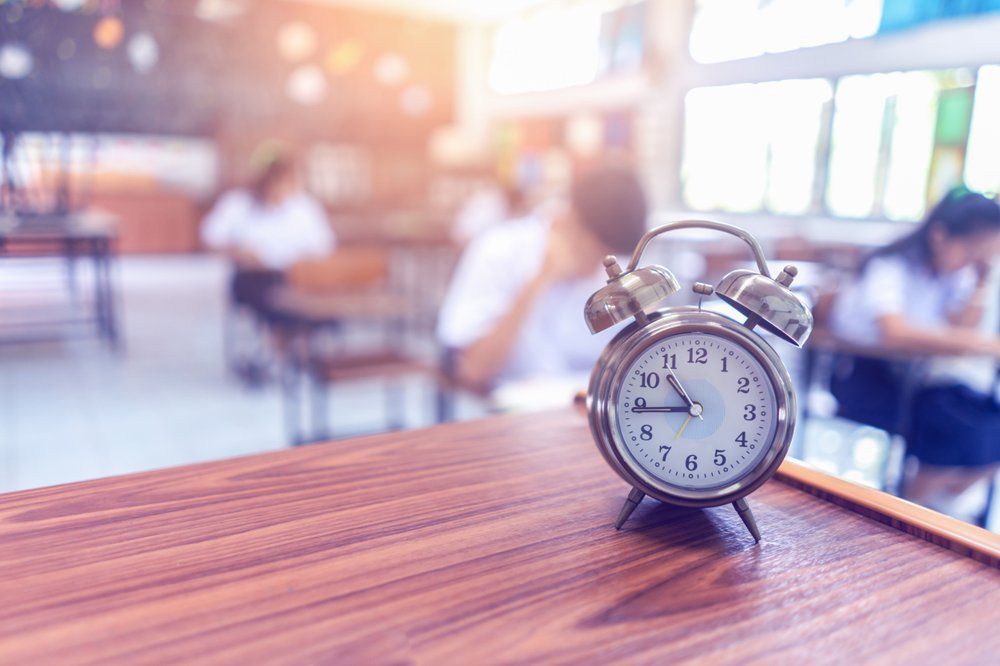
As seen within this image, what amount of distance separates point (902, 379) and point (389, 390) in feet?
8.32

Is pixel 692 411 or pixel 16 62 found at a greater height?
pixel 16 62

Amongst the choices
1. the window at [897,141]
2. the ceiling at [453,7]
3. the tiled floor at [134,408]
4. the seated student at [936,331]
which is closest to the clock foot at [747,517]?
the seated student at [936,331]

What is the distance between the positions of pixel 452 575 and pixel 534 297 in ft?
4.71

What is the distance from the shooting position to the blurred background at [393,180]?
3.20 m

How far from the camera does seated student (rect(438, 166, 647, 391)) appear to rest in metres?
2.00

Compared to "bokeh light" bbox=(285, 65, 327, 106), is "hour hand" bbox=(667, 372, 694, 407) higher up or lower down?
lower down

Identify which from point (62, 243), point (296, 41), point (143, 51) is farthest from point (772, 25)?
point (143, 51)

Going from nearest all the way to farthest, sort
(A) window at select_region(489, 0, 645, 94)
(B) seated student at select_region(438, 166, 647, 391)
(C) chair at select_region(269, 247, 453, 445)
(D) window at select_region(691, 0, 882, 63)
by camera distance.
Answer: (B) seated student at select_region(438, 166, 647, 391)
(C) chair at select_region(269, 247, 453, 445)
(D) window at select_region(691, 0, 882, 63)
(A) window at select_region(489, 0, 645, 94)

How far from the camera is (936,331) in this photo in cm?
223

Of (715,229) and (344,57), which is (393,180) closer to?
(344,57)

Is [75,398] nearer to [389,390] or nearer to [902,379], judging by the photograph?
[389,390]

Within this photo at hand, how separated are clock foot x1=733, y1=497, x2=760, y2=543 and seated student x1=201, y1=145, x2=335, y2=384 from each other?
12.3ft

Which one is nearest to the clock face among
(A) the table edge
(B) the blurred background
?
(A) the table edge

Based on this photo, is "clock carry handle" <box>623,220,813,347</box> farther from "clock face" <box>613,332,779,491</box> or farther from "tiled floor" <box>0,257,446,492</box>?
"tiled floor" <box>0,257,446,492</box>
